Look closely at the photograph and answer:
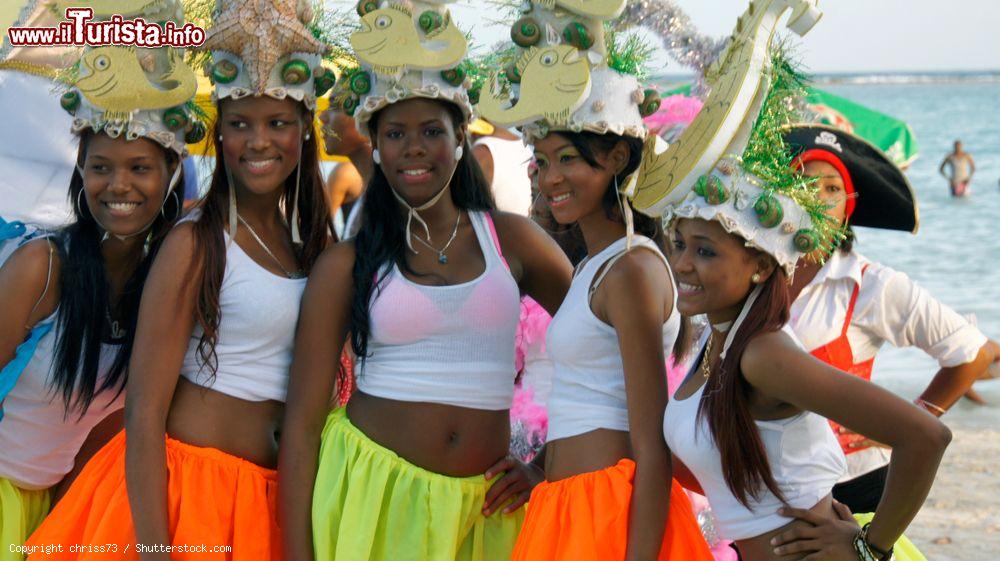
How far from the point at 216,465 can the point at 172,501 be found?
15cm

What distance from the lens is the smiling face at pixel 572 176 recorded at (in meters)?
3.06

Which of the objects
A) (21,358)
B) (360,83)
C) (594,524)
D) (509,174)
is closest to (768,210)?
(594,524)

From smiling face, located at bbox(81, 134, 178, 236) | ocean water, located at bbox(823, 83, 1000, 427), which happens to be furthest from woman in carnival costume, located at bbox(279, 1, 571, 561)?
ocean water, located at bbox(823, 83, 1000, 427)

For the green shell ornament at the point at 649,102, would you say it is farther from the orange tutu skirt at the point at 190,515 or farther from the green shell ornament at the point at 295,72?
the orange tutu skirt at the point at 190,515

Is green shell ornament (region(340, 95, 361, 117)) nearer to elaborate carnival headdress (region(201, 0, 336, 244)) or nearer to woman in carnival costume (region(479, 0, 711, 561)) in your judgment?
elaborate carnival headdress (region(201, 0, 336, 244))

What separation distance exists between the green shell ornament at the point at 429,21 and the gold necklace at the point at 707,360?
1203mm

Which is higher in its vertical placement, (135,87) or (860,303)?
(135,87)

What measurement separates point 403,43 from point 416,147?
0.31m

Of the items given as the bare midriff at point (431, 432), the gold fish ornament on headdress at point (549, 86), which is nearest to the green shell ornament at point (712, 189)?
the gold fish ornament on headdress at point (549, 86)

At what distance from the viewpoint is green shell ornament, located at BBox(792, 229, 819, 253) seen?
2.81 meters

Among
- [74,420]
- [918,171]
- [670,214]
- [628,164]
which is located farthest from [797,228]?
[918,171]

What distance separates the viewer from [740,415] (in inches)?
107

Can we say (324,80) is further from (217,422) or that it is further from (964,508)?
(964,508)

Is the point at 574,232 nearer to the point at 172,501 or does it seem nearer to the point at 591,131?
the point at 591,131
